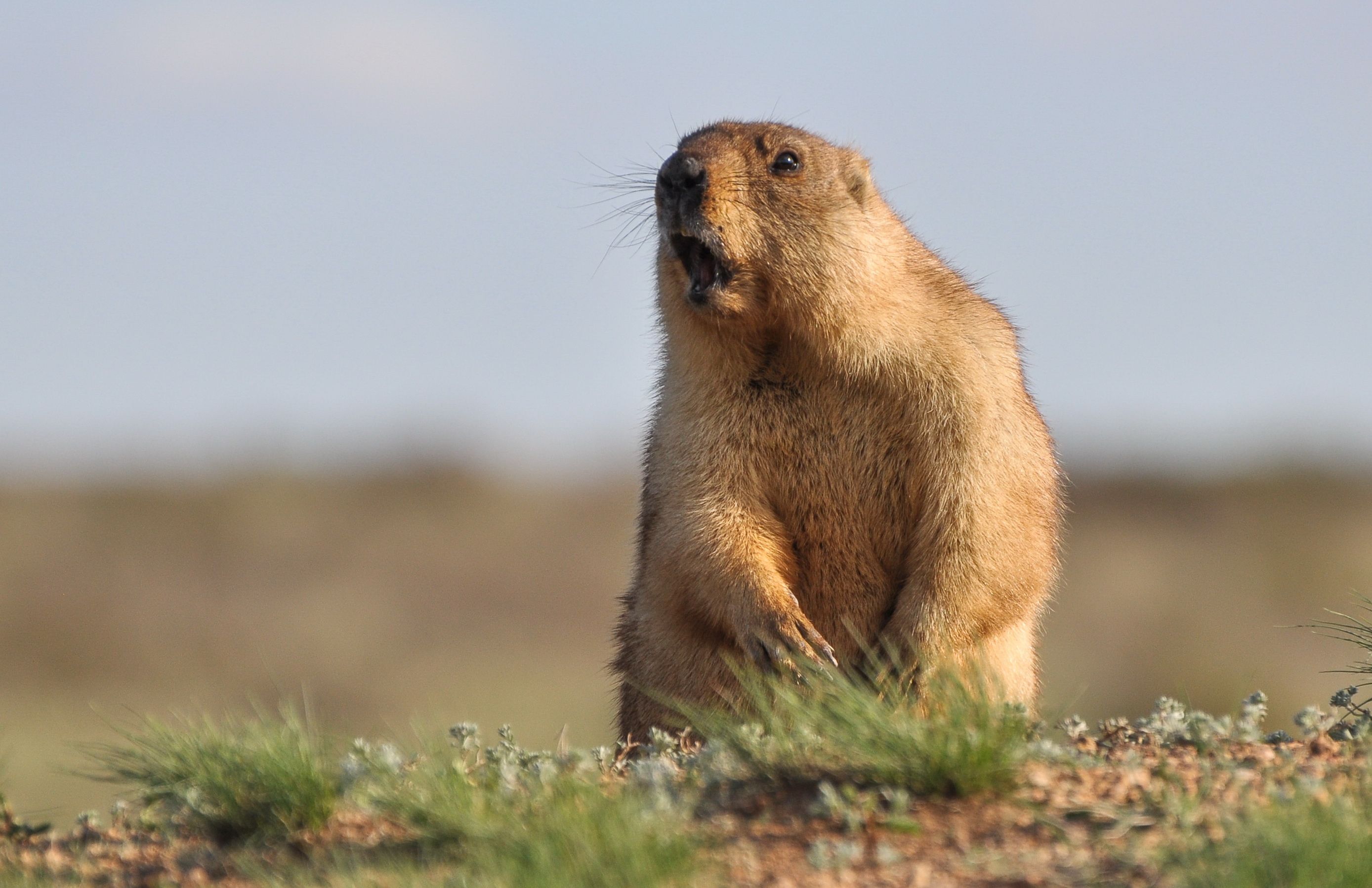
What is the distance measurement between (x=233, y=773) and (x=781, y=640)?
241 cm

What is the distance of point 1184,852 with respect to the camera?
418cm

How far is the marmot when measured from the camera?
693cm

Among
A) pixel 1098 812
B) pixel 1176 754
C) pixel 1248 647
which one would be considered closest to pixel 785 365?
pixel 1176 754

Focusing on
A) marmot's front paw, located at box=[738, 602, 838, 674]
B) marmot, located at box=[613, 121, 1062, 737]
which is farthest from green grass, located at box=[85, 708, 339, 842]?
marmot's front paw, located at box=[738, 602, 838, 674]

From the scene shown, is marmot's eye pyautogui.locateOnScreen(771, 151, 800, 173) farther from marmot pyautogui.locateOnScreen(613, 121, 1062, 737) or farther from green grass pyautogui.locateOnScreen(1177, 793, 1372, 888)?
green grass pyautogui.locateOnScreen(1177, 793, 1372, 888)

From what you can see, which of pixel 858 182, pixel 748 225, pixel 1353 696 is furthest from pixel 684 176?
pixel 1353 696

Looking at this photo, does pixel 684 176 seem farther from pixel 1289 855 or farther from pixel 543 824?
pixel 1289 855

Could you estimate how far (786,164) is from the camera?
293 inches

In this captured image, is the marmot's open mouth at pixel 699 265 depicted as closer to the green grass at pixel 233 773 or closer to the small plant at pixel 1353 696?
the green grass at pixel 233 773

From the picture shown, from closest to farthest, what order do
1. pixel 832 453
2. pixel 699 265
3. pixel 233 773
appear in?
pixel 233 773 → pixel 832 453 → pixel 699 265

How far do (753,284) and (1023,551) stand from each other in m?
1.76

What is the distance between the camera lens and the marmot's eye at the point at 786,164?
7.42 metres

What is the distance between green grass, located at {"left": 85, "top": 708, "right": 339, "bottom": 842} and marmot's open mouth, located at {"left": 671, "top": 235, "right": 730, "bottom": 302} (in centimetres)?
265

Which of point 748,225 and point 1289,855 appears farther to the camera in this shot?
point 748,225
